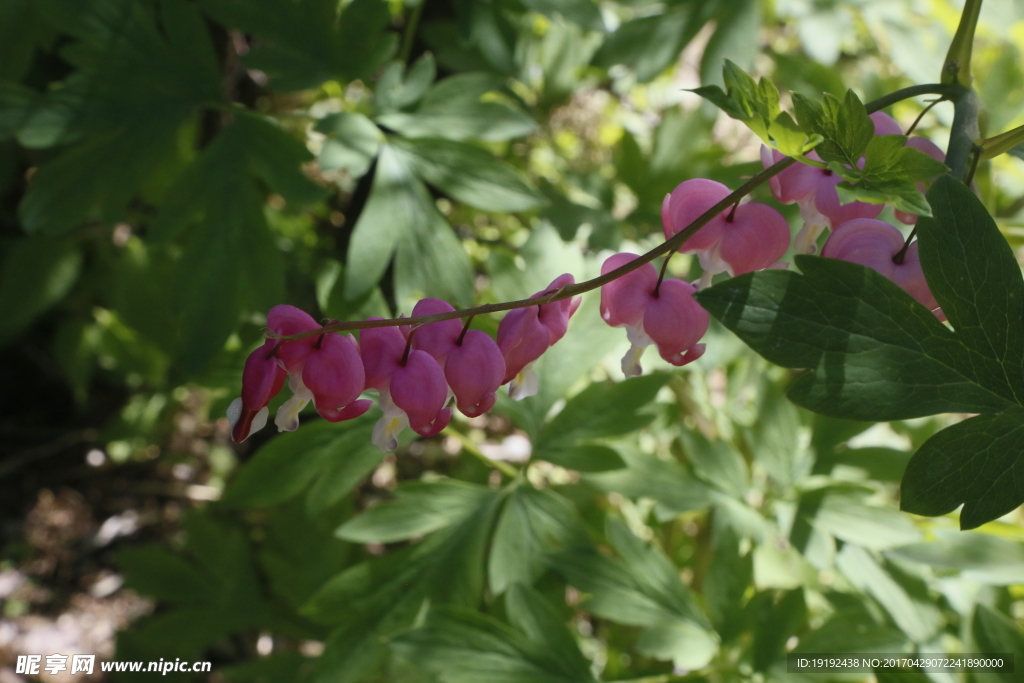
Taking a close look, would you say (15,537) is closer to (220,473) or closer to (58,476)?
(58,476)

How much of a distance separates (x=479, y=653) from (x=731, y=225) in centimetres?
72

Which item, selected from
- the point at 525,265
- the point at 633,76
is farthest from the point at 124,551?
the point at 633,76

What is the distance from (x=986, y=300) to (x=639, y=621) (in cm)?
78

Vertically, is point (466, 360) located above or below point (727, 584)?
above

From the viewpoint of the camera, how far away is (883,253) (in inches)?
26.6

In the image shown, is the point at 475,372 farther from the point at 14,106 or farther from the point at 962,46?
the point at 14,106

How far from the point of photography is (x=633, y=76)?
168cm

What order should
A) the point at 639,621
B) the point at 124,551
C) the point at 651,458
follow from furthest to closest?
the point at 124,551
the point at 651,458
the point at 639,621

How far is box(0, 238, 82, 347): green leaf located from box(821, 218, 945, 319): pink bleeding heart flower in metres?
1.77

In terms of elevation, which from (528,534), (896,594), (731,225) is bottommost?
(896,594)

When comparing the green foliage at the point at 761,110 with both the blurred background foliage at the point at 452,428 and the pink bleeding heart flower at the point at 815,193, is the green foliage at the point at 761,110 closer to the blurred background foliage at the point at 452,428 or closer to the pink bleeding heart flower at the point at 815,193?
the pink bleeding heart flower at the point at 815,193

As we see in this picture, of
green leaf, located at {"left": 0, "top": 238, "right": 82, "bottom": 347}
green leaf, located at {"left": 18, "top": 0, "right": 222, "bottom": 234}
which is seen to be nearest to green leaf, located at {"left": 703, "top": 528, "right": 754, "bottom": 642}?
green leaf, located at {"left": 18, "top": 0, "right": 222, "bottom": 234}

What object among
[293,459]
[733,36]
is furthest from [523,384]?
[733,36]

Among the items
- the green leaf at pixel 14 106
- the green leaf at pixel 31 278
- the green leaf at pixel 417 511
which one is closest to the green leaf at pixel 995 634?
the green leaf at pixel 417 511
